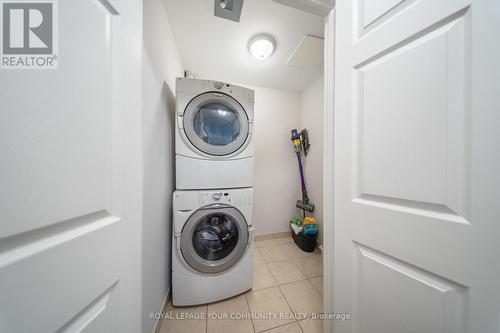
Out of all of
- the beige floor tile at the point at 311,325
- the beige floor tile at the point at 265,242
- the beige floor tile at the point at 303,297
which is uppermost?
the beige floor tile at the point at 265,242

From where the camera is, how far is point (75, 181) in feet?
1.09

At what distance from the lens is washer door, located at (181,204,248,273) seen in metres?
1.03

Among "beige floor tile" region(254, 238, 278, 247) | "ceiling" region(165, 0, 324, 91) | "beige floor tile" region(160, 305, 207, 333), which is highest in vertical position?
"ceiling" region(165, 0, 324, 91)

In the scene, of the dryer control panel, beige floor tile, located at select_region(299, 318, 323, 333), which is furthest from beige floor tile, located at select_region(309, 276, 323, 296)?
the dryer control panel

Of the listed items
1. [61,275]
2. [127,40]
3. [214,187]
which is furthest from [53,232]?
[214,187]

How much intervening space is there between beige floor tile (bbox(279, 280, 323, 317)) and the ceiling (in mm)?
2177

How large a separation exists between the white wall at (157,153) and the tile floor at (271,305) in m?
0.28

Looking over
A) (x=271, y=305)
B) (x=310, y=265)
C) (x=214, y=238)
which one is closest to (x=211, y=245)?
(x=214, y=238)

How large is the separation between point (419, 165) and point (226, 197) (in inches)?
38.9

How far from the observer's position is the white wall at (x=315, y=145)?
1.75 meters

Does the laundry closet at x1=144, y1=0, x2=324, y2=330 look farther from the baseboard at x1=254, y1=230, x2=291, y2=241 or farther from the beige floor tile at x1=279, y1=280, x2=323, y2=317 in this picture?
the baseboard at x1=254, y1=230, x2=291, y2=241

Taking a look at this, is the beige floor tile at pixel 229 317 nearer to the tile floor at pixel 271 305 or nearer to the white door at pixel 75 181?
the tile floor at pixel 271 305

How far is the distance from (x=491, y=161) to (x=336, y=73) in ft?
1.94

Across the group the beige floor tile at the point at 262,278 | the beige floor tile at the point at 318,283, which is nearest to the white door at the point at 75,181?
the beige floor tile at the point at 262,278
